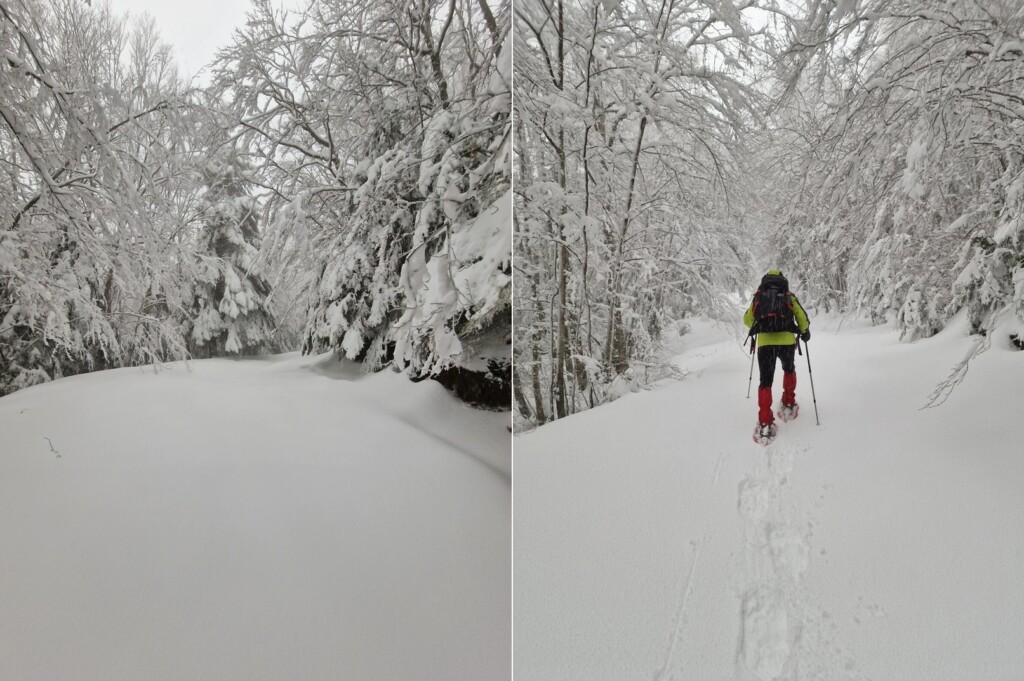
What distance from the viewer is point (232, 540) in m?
1.02

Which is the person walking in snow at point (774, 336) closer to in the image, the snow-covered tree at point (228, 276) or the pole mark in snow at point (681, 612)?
the pole mark in snow at point (681, 612)

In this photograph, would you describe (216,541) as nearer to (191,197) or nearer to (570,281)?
(191,197)

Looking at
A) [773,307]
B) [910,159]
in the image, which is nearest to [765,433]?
[773,307]

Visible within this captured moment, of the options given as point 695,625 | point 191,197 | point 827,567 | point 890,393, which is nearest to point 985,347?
point 890,393

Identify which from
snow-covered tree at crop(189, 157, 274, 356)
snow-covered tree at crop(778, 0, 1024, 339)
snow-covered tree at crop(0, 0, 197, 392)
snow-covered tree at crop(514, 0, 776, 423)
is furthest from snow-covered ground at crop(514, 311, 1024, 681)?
snow-covered tree at crop(0, 0, 197, 392)

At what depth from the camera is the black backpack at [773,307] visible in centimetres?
140

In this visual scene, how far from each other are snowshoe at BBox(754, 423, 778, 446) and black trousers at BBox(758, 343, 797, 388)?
0.34ft

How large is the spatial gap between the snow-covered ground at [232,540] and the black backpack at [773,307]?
831mm

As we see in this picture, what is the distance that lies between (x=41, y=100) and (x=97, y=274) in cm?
37

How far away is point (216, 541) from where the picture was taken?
1011 millimetres

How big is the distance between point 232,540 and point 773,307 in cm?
143

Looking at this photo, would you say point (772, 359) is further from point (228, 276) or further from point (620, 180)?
point (228, 276)

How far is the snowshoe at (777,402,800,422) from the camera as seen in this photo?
130 centimetres

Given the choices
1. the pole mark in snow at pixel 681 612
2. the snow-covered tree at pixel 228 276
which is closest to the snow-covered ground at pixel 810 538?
the pole mark in snow at pixel 681 612
